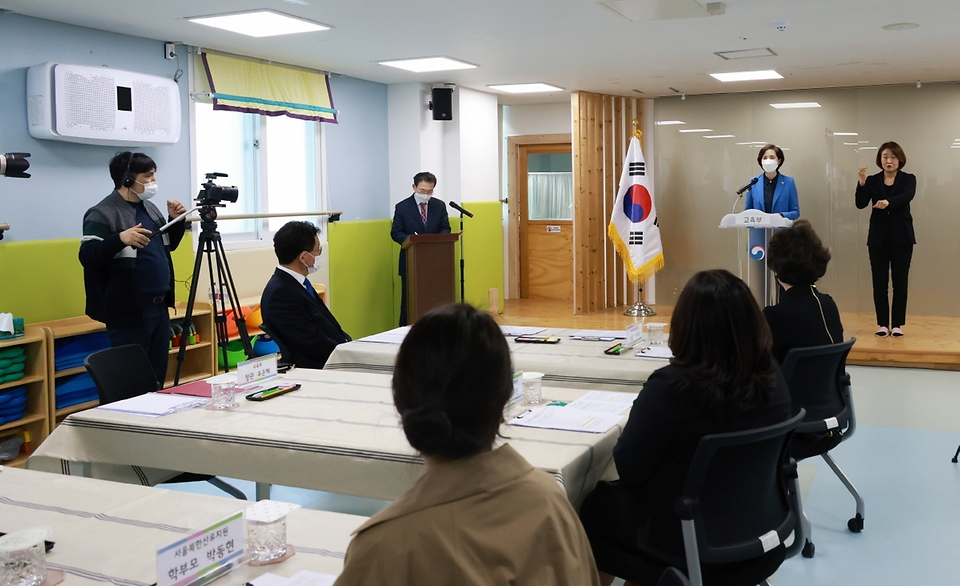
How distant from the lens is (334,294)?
7652 millimetres

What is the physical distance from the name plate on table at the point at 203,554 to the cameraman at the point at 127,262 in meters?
2.93

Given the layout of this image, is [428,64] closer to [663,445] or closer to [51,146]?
[51,146]

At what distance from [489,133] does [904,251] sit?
4.24 meters

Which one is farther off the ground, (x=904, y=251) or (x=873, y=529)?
(x=904, y=251)

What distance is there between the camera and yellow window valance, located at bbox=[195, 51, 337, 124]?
629 cm

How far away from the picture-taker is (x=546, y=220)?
1082cm

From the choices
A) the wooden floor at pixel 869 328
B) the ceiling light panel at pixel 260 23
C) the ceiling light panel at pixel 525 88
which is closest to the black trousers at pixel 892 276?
the wooden floor at pixel 869 328

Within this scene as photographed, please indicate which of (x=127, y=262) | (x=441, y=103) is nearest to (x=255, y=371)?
(x=127, y=262)

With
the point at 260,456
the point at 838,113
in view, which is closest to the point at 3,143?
the point at 260,456

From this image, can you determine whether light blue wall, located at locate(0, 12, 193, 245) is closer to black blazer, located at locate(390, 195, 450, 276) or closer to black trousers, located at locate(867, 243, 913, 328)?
black blazer, located at locate(390, 195, 450, 276)

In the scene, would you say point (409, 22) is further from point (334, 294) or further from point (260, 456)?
point (260, 456)

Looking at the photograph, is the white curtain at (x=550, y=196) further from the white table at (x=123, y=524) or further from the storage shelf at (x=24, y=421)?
the white table at (x=123, y=524)

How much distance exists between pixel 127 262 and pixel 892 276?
6286 mm

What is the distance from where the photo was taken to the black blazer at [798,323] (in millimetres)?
3223
